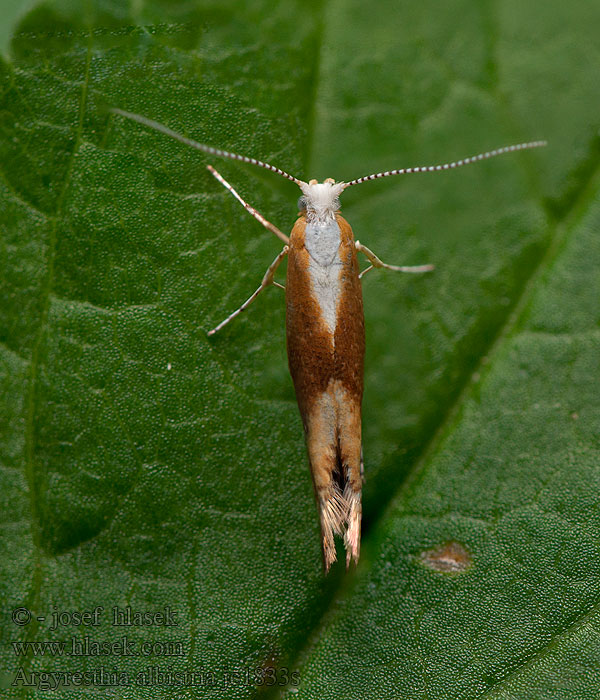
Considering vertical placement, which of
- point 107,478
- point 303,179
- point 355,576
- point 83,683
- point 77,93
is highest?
point 77,93

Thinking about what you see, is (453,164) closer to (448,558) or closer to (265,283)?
(265,283)

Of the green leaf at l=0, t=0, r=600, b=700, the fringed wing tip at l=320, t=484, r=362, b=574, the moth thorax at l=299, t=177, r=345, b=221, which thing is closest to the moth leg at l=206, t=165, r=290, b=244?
the green leaf at l=0, t=0, r=600, b=700

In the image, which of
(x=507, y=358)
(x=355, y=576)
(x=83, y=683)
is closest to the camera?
(x=83, y=683)

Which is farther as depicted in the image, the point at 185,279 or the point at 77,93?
the point at 185,279

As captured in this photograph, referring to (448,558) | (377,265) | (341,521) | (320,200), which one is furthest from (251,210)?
(448,558)

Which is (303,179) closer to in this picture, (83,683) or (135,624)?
(135,624)

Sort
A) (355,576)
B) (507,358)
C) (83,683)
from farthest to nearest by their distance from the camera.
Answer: (507,358) → (355,576) → (83,683)

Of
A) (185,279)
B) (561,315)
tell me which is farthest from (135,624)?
(561,315)
